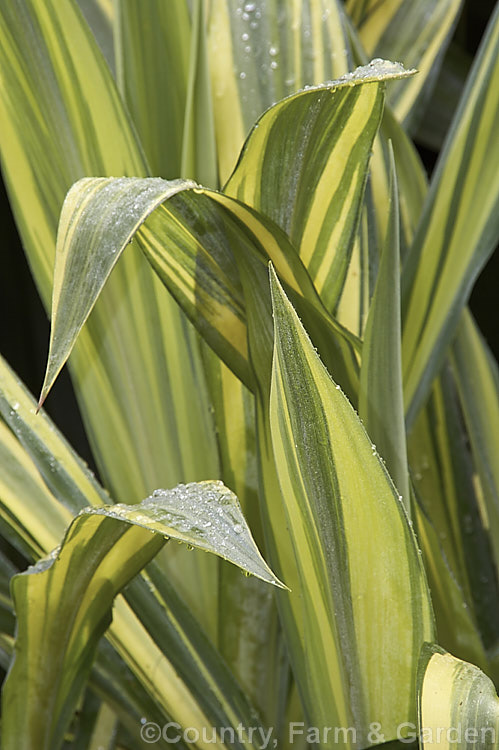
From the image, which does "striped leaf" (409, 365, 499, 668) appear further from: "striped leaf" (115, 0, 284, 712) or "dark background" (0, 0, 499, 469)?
"dark background" (0, 0, 499, 469)

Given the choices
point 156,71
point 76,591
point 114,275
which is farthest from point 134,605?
point 156,71

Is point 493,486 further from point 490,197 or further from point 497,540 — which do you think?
point 490,197

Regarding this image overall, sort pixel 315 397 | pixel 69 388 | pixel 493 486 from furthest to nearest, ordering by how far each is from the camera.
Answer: pixel 69 388, pixel 493 486, pixel 315 397

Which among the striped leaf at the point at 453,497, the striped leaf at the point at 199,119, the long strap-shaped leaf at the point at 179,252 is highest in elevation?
the striped leaf at the point at 199,119

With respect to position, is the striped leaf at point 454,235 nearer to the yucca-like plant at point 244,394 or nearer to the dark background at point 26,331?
the yucca-like plant at point 244,394

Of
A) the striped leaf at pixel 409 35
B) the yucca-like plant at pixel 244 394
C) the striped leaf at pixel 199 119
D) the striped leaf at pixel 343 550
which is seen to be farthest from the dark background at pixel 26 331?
the striped leaf at pixel 343 550

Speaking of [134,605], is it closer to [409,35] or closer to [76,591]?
[76,591]

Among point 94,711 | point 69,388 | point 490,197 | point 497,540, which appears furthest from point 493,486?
point 69,388

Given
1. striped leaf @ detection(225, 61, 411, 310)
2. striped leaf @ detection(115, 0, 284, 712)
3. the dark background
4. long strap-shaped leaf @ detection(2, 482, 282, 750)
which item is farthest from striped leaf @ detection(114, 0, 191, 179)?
the dark background
